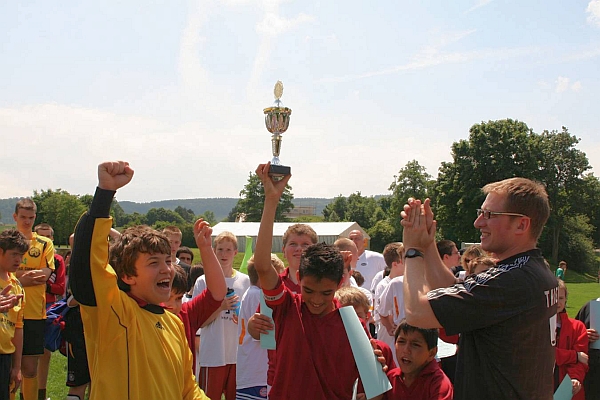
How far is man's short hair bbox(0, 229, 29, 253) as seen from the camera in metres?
5.77

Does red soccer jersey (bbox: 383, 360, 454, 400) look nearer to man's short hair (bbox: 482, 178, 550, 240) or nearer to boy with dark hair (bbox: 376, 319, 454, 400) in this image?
boy with dark hair (bbox: 376, 319, 454, 400)

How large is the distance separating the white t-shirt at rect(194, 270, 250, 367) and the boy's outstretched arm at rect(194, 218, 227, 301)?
2088 millimetres

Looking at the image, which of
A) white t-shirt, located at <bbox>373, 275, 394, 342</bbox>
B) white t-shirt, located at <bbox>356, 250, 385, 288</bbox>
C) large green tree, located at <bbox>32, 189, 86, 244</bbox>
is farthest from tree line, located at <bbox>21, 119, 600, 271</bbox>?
white t-shirt, located at <bbox>373, 275, 394, 342</bbox>

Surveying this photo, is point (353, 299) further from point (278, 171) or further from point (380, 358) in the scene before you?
point (278, 171)

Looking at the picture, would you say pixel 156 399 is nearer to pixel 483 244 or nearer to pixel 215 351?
→ pixel 483 244

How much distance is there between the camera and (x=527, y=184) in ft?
9.68

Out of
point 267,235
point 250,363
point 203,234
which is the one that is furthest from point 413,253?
point 250,363

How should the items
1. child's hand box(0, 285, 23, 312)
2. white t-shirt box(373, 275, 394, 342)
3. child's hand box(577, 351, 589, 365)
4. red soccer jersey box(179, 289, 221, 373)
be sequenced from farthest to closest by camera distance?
1. white t-shirt box(373, 275, 394, 342)
2. child's hand box(577, 351, 589, 365)
3. child's hand box(0, 285, 23, 312)
4. red soccer jersey box(179, 289, 221, 373)

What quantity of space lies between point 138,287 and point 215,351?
3.19m

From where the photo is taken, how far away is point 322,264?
326 centimetres

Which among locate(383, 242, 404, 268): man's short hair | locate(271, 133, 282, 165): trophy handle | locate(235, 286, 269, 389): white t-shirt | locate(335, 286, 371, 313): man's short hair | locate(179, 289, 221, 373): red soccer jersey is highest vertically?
locate(271, 133, 282, 165): trophy handle

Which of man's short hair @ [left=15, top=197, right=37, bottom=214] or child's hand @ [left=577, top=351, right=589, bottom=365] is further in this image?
man's short hair @ [left=15, top=197, right=37, bottom=214]

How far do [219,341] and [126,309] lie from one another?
3385 mm

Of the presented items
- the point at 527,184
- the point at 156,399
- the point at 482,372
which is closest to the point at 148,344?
the point at 156,399
